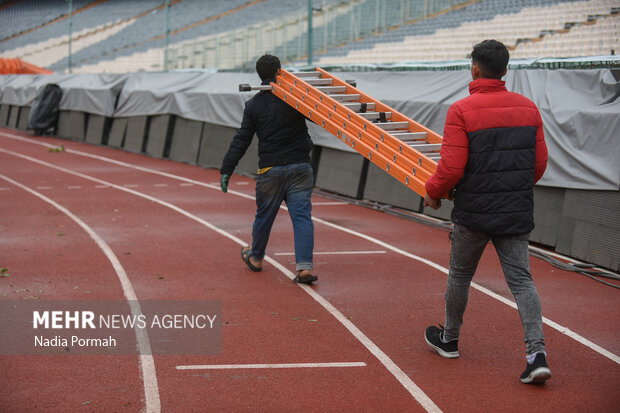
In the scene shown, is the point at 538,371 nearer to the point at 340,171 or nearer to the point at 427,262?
the point at 427,262

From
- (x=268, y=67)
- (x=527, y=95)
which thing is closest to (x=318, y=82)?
(x=268, y=67)

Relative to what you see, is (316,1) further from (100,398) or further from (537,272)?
(100,398)

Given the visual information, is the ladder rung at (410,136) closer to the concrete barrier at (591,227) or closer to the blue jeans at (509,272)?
the blue jeans at (509,272)

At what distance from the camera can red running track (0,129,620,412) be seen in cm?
536

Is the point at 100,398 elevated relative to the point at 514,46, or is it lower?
lower

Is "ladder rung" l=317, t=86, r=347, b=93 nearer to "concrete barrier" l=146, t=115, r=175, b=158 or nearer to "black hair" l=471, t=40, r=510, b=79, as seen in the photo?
"black hair" l=471, t=40, r=510, b=79

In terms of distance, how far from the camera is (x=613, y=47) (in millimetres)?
12930

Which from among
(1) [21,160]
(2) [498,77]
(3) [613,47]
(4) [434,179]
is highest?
(3) [613,47]

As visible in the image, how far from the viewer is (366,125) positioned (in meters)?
7.68

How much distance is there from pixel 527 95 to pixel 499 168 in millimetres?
5811

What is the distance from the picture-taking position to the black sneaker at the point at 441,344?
20.1 ft

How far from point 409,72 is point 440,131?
6.39ft

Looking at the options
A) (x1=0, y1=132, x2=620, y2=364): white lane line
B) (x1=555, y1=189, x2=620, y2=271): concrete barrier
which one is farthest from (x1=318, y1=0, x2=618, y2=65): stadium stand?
(x1=0, y1=132, x2=620, y2=364): white lane line

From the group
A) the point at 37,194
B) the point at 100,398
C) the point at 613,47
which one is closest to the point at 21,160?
the point at 37,194
